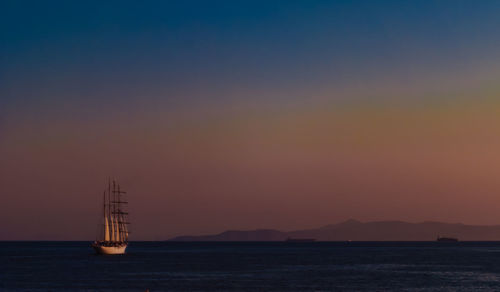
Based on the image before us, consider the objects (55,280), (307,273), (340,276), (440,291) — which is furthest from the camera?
(307,273)

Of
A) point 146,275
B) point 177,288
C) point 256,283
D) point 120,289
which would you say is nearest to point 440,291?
point 256,283

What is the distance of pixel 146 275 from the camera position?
144 m

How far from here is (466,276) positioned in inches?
5650

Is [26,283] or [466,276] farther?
[466,276]

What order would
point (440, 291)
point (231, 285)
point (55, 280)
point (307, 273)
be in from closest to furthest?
point (440, 291) → point (231, 285) → point (55, 280) → point (307, 273)

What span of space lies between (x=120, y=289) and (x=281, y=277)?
36.6 metres

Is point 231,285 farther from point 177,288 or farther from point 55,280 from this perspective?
point 55,280

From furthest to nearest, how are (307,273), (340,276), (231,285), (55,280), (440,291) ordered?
1. (307,273)
2. (340,276)
3. (55,280)
4. (231,285)
5. (440,291)

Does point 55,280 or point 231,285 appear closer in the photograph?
point 231,285

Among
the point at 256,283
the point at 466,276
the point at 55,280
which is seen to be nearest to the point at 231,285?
the point at 256,283

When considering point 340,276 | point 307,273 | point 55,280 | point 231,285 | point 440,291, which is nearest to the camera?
point 440,291

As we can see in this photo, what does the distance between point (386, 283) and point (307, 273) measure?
3115cm

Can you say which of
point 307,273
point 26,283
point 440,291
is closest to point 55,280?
point 26,283

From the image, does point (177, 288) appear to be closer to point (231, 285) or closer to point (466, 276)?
point (231, 285)
